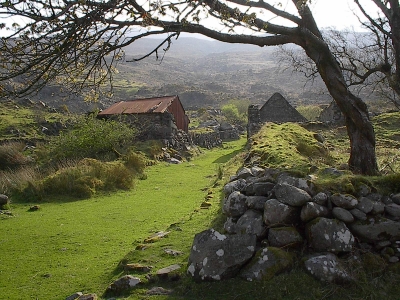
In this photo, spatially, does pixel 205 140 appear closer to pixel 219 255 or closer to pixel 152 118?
pixel 152 118

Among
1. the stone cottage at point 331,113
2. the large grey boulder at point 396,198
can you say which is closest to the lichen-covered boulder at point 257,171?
the large grey boulder at point 396,198

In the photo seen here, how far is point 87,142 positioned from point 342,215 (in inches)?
587

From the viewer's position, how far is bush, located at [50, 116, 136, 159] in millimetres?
17153

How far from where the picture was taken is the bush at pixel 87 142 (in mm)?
17153

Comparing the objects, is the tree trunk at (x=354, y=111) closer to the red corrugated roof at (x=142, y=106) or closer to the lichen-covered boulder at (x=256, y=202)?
the lichen-covered boulder at (x=256, y=202)

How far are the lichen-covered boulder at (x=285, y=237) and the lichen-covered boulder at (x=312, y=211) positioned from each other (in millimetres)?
248

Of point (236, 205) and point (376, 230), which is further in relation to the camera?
point (236, 205)

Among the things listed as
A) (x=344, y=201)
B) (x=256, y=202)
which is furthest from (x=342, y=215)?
(x=256, y=202)

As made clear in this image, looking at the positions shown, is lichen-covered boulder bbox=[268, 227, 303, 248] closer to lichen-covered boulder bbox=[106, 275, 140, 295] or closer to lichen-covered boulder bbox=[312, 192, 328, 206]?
lichen-covered boulder bbox=[312, 192, 328, 206]

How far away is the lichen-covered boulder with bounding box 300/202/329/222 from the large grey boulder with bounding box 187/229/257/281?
769 millimetres

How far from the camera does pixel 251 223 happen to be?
5012mm

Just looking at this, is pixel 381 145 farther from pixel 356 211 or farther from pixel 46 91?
pixel 46 91

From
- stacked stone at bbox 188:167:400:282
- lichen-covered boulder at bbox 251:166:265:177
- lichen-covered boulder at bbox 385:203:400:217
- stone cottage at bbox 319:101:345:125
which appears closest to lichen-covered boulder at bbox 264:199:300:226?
stacked stone at bbox 188:167:400:282

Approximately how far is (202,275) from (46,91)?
74.4 meters
